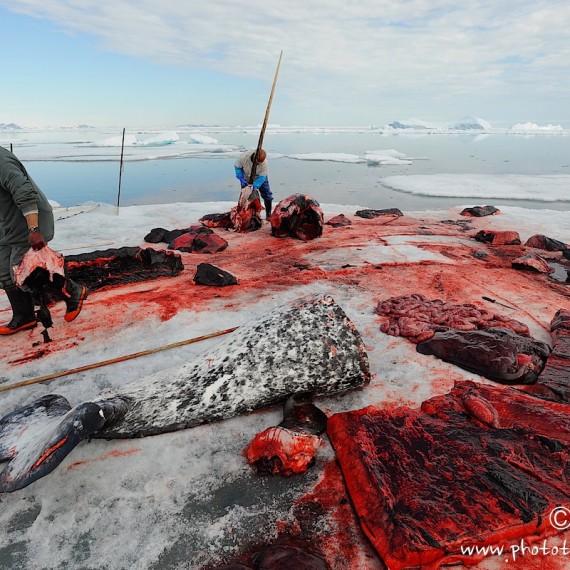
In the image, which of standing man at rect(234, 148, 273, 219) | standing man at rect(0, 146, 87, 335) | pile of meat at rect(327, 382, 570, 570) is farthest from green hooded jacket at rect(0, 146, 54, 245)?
standing man at rect(234, 148, 273, 219)

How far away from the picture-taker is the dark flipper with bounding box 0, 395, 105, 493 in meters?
2.11

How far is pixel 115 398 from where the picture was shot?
273 centimetres

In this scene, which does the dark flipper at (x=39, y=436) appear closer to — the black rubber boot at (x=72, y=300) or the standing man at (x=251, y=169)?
the black rubber boot at (x=72, y=300)

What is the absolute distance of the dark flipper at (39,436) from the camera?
211 centimetres

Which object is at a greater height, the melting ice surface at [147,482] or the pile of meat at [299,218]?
the pile of meat at [299,218]

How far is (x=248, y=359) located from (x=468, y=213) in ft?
31.5

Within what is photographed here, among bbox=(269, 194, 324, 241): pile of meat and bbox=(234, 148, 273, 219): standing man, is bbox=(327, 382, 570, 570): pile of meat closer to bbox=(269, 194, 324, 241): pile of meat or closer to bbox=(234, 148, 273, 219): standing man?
bbox=(269, 194, 324, 241): pile of meat

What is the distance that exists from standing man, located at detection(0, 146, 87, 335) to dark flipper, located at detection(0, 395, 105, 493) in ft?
5.40

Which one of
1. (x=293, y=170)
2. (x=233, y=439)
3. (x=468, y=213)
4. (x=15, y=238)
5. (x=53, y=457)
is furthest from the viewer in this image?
(x=293, y=170)

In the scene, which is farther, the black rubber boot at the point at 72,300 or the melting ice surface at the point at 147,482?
the black rubber boot at the point at 72,300

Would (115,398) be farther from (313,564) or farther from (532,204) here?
(532,204)

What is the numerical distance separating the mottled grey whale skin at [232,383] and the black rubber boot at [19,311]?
1.65 meters

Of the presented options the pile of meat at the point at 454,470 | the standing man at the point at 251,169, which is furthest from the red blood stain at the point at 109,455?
the standing man at the point at 251,169

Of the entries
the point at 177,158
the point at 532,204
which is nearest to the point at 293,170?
the point at 177,158
